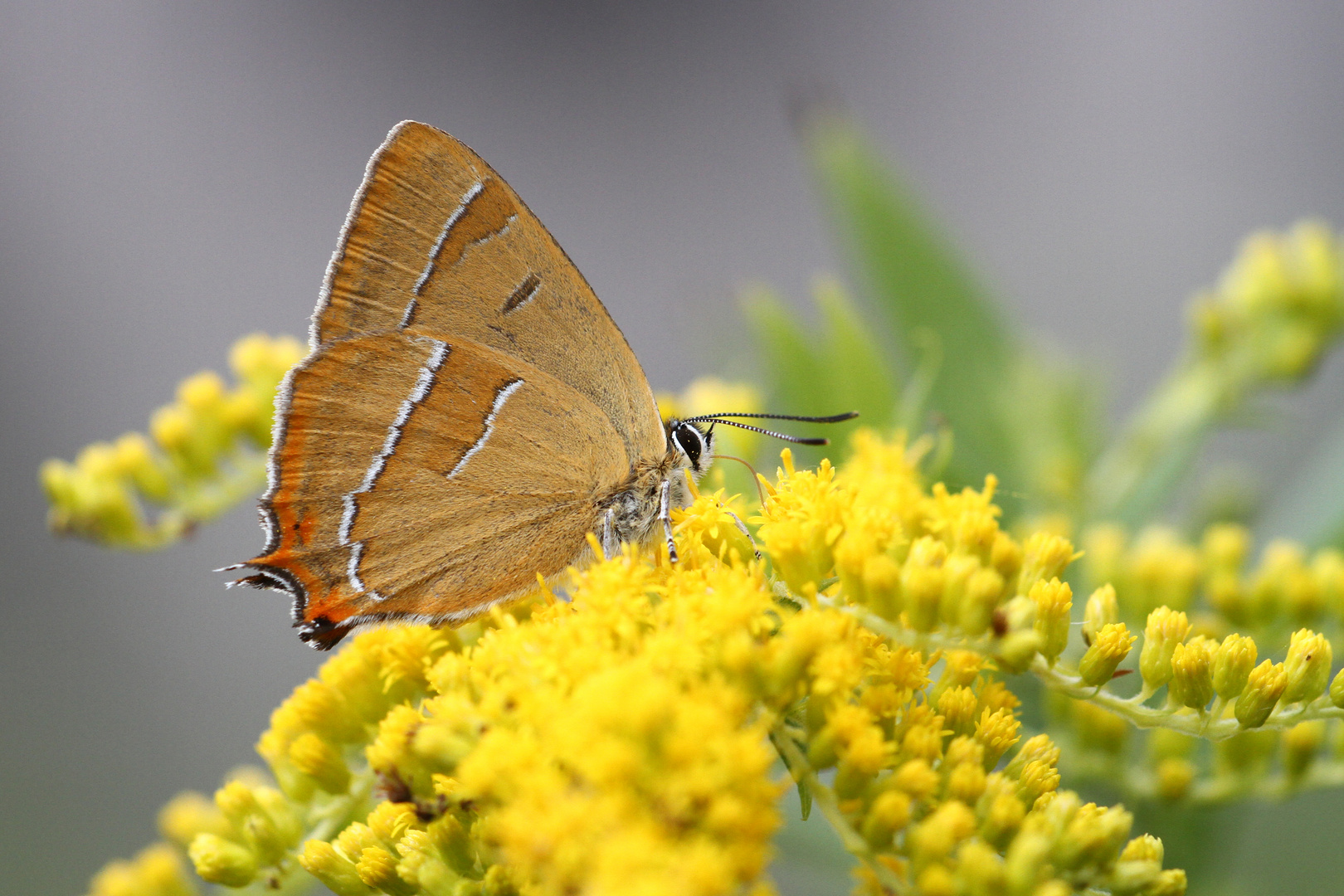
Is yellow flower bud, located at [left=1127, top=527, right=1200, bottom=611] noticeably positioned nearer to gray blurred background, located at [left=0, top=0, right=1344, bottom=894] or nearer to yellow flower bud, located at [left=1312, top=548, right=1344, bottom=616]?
yellow flower bud, located at [left=1312, top=548, right=1344, bottom=616]

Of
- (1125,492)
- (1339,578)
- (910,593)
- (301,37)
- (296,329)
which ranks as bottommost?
(910,593)

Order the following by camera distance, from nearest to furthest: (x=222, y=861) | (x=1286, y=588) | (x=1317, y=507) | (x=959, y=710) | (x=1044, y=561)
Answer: (x=959, y=710) < (x=1044, y=561) < (x=222, y=861) < (x=1286, y=588) < (x=1317, y=507)

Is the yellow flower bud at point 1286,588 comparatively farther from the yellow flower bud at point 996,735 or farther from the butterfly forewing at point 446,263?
the butterfly forewing at point 446,263

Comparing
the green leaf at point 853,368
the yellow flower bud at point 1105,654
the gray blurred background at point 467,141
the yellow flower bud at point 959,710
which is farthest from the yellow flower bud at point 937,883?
the gray blurred background at point 467,141

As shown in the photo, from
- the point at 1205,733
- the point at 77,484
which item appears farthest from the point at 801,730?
the point at 77,484

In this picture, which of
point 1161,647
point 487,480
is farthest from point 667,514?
point 1161,647

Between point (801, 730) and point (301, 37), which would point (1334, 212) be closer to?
point (801, 730)

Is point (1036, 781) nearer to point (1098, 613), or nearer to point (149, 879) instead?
point (1098, 613)

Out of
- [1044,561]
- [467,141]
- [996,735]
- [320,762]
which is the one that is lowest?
[320,762]
